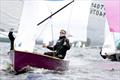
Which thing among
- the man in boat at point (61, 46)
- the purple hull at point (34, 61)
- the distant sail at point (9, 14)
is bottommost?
the purple hull at point (34, 61)

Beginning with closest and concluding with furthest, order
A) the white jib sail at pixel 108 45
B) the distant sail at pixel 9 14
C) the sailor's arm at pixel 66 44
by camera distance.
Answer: the distant sail at pixel 9 14, the sailor's arm at pixel 66 44, the white jib sail at pixel 108 45

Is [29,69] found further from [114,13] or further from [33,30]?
[114,13]

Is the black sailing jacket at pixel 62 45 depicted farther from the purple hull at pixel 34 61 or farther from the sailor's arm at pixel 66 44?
the purple hull at pixel 34 61

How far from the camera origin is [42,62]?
14.1 meters

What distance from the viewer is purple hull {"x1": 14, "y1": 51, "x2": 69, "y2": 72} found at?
13.5 metres

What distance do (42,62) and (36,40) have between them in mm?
847

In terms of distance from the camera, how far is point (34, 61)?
13953 millimetres

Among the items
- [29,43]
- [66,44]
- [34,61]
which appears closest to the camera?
[34,61]

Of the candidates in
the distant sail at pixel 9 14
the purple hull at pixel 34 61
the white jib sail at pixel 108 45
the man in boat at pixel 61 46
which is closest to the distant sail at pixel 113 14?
the white jib sail at pixel 108 45

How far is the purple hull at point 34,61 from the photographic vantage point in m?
13.5

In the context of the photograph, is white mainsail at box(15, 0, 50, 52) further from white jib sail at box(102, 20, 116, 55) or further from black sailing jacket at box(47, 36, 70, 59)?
white jib sail at box(102, 20, 116, 55)

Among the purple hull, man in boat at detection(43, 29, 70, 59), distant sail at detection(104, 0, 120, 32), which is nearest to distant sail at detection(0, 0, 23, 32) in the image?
the purple hull

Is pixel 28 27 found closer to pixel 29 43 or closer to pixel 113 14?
pixel 29 43

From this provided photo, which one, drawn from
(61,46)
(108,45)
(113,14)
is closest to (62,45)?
(61,46)
